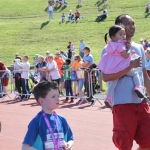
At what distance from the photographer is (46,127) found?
4.29 meters

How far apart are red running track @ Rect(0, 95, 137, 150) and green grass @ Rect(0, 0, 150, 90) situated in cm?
Result: 1879

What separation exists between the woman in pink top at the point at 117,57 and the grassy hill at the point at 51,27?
27470 mm

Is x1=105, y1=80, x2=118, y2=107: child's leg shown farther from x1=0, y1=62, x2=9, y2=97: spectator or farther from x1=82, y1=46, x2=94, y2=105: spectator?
x1=0, y1=62, x2=9, y2=97: spectator

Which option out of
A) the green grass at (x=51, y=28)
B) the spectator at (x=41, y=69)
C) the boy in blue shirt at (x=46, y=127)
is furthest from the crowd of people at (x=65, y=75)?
the green grass at (x=51, y=28)

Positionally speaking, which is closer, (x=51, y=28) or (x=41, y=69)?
(x=41, y=69)

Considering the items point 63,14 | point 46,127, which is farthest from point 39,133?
point 63,14

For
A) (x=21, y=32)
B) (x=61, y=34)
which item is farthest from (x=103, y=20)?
(x=21, y=32)

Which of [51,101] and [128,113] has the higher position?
[51,101]

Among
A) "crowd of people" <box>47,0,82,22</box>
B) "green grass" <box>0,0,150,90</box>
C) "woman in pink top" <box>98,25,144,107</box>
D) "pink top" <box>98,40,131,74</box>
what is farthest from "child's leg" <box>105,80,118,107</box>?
"crowd of people" <box>47,0,82,22</box>

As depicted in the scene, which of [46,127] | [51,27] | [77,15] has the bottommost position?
[46,127]

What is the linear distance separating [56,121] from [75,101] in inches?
475

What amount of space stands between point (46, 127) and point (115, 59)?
5.07ft

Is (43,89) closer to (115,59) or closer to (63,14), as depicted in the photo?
(115,59)

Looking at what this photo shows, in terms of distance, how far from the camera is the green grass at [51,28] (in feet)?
133
